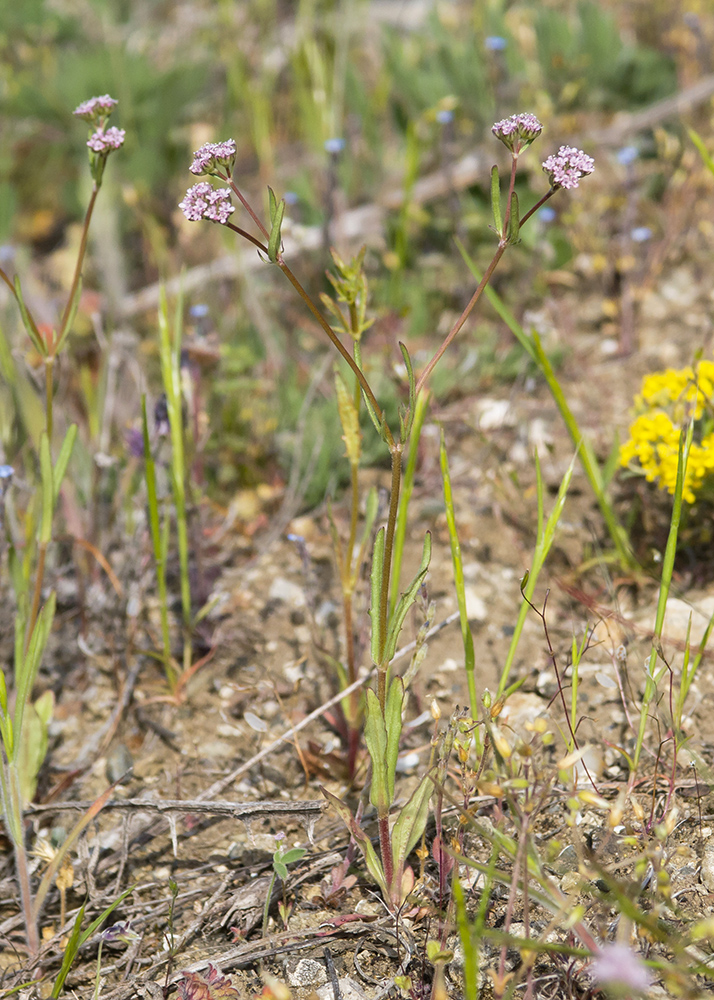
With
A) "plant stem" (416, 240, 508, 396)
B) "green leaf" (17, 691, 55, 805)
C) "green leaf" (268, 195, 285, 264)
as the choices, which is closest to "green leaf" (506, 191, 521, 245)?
"plant stem" (416, 240, 508, 396)

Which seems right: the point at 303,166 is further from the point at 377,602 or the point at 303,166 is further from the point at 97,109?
the point at 377,602

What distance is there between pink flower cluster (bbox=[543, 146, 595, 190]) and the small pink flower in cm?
76

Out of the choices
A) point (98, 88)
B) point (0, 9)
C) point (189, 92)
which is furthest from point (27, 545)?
point (0, 9)

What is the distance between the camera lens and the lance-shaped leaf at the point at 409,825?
1.45m

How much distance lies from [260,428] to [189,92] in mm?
1961

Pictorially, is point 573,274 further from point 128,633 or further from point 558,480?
point 128,633

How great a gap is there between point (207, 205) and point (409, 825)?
3.42 ft

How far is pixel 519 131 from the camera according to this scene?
48.8 inches

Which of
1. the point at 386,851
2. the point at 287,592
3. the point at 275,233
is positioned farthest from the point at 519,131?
the point at 287,592

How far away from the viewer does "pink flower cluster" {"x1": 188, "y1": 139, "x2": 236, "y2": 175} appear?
1.19 m

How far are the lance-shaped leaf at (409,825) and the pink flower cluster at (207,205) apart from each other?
0.95 m

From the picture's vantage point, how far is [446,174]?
3053 millimetres

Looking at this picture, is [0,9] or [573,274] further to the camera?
[0,9]

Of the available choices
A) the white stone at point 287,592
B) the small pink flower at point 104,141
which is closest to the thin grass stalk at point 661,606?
the white stone at point 287,592
